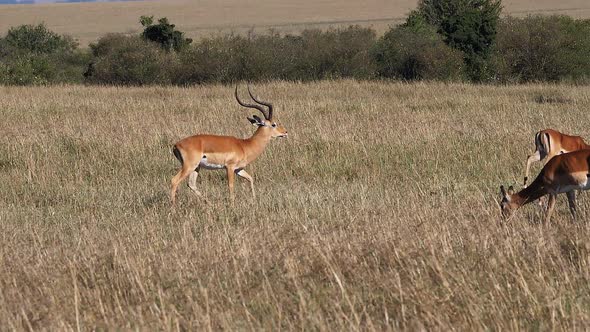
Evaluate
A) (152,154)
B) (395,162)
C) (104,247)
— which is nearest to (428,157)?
(395,162)

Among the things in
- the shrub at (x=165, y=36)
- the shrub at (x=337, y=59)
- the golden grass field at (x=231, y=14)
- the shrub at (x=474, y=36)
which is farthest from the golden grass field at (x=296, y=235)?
the golden grass field at (x=231, y=14)

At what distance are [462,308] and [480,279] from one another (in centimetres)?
52

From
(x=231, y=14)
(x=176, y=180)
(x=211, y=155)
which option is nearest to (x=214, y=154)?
(x=211, y=155)

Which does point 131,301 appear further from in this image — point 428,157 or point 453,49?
point 453,49

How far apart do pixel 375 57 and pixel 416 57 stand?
2220 mm

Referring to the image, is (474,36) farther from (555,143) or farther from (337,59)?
(555,143)

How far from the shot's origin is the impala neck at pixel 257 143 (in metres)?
9.40

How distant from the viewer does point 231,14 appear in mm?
83875

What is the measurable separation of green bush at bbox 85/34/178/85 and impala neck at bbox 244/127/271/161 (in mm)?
20030

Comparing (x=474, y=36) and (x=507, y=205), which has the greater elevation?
(x=507, y=205)

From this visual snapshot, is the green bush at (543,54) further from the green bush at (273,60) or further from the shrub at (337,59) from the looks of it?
the green bush at (273,60)

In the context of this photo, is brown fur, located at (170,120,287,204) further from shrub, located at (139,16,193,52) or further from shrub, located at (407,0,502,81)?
shrub, located at (139,16,193,52)

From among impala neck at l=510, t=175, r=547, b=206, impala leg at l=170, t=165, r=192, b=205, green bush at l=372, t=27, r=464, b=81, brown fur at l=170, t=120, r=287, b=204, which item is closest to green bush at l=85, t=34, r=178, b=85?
green bush at l=372, t=27, r=464, b=81

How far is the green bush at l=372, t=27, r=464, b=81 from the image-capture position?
26938 mm
